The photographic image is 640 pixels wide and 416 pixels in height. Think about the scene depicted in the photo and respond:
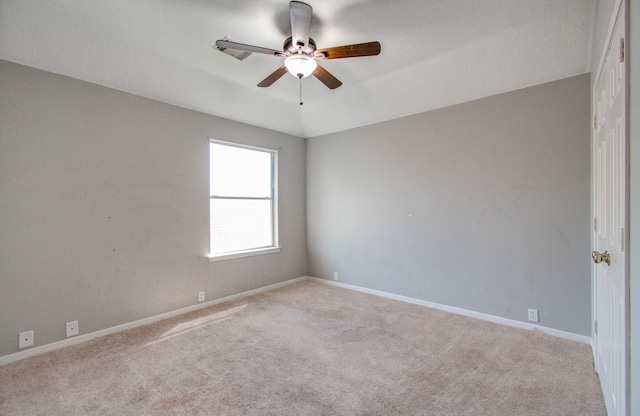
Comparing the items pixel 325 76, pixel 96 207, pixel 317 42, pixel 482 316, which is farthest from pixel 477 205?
pixel 96 207

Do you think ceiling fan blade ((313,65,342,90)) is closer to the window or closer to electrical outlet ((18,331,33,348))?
the window

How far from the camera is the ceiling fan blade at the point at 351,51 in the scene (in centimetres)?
217

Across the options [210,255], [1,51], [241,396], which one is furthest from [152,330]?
[1,51]

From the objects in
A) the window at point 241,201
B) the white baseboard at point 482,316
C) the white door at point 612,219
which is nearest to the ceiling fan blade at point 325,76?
the white door at point 612,219

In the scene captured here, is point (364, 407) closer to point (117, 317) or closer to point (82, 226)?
point (117, 317)

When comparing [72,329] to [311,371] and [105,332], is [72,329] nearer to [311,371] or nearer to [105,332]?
[105,332]

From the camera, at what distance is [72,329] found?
111 inches

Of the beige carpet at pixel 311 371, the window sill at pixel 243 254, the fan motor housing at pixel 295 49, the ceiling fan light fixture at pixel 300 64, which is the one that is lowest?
the beige carpet at pixel 311 371

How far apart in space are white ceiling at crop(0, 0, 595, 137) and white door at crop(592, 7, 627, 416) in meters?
0.83

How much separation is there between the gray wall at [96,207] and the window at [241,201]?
0.18 m

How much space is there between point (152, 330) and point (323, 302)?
6.55 feet

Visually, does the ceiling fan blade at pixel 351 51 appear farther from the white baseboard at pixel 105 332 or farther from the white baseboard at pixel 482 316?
the white baseboard at pixel 105 332

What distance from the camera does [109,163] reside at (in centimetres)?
306

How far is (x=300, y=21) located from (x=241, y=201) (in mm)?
2705
